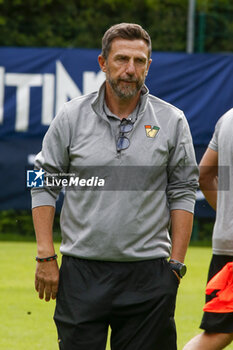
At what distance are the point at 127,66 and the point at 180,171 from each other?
56 cm

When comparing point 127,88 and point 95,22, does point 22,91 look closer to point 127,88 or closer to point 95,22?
point 95,22

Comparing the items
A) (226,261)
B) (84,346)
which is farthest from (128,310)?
(226,261)

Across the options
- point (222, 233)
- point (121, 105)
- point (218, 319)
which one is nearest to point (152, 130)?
point (121, 105)

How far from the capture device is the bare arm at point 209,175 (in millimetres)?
5172

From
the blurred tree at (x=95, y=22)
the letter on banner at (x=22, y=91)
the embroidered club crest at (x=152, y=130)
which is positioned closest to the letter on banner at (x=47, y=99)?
the letter on banner at (x=22, y=91)

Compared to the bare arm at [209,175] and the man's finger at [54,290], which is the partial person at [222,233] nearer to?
the bare arm at [209,175]

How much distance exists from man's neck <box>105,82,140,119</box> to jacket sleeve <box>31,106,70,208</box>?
244 millimetres

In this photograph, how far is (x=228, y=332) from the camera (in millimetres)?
4949

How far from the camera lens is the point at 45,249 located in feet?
13.5

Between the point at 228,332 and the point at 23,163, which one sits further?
the point at 23,163

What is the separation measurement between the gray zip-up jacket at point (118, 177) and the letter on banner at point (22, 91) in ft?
32.0

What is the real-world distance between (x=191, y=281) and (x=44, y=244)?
640 cm

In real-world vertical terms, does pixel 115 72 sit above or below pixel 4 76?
above

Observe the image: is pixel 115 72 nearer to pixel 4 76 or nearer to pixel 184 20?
pixel 4 76
